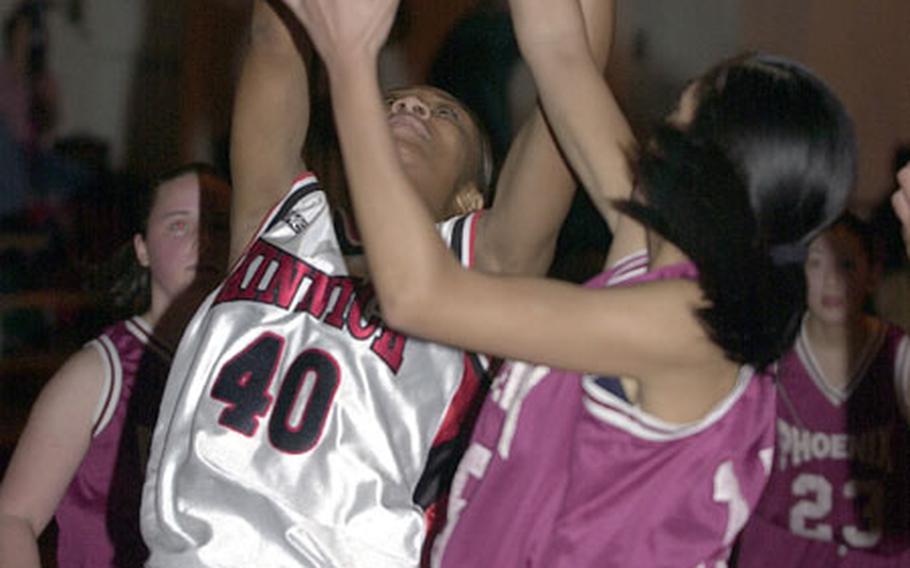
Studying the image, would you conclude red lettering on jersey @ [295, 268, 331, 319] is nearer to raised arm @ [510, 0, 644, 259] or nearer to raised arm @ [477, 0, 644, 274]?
raised arm @ [477, 0, 644, 274]

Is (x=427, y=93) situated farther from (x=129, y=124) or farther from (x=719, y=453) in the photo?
(x=129, y=124)

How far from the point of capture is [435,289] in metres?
1.27

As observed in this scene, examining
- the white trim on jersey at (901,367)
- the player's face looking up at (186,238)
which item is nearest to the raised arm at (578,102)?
the player's face looking up at (186,238)

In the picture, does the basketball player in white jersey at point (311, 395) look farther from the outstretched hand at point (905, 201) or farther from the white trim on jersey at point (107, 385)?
the white trim on jersey at point (107, 385)

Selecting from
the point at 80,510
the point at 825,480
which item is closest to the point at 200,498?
the point at 80,510

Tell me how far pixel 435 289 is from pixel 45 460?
106cm

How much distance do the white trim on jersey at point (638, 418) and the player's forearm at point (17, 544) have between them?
983 millimetres

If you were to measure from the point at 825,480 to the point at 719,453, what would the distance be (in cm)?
162

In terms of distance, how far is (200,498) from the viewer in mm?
1666

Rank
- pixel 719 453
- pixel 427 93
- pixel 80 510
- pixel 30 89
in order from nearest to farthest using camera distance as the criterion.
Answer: pixel 719 453, pixel 427 93, pixel 80 510, pixel 30 89

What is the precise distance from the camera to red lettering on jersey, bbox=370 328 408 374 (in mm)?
1707

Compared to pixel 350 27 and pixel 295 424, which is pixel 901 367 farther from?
pixel 350 27

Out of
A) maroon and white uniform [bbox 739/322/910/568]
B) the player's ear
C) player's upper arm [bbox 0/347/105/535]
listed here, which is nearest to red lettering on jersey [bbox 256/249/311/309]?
player's upper arm [bbox 0/347/105/535]

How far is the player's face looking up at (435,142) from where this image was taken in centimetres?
184
